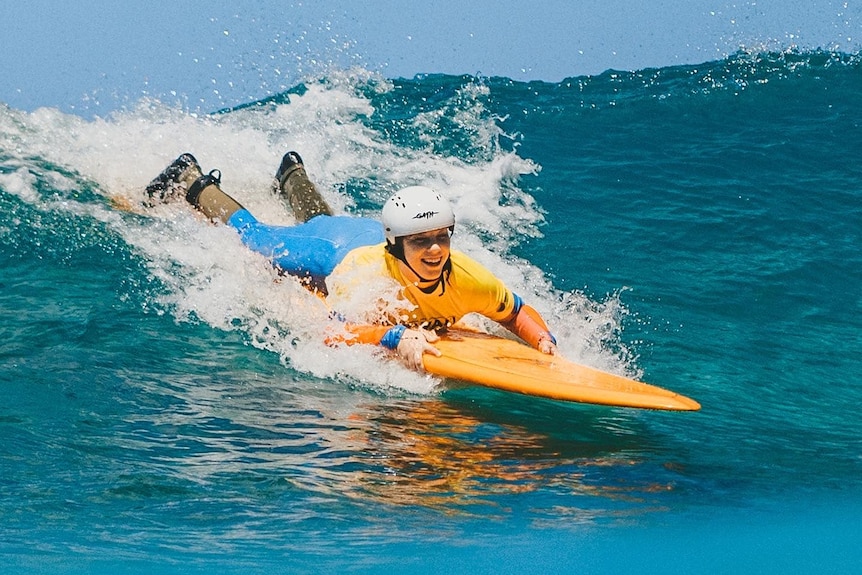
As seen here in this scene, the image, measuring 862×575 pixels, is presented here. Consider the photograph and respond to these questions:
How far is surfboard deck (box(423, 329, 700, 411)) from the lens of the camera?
5625 mm

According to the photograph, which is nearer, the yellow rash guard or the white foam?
the yellow rash guard

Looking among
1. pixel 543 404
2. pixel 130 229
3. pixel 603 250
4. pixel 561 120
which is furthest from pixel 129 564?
pixel 561 120

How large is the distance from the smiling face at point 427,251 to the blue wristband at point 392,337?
1.32 ft

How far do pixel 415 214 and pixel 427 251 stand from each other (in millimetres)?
253

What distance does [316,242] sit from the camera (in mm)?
7234

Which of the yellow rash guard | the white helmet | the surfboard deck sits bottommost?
the surfboard deck

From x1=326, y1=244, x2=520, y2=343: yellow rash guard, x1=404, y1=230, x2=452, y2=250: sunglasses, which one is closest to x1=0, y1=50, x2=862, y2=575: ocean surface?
x1=326, y1=244, x2=520, y2=343: yellow rash guard

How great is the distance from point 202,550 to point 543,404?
2781mm

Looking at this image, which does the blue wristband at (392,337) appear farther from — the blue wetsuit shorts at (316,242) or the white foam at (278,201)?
the blue wetsuit shorts at (316,242)

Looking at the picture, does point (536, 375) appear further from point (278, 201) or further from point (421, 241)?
point (278, 201)

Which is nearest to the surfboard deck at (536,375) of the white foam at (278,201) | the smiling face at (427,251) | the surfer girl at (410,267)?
the surfer girl at (410,267)

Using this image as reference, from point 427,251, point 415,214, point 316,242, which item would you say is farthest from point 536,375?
point 316,242

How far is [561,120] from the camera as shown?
13789 millimetres

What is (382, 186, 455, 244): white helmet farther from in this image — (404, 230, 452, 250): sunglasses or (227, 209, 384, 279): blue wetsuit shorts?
(227, 209, 384, 279): blue wetsuit shorts
